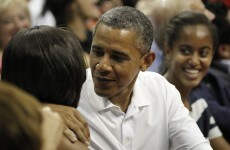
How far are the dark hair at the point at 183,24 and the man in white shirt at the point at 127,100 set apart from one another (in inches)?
28.0

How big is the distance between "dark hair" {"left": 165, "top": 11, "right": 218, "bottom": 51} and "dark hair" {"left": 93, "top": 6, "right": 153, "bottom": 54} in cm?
78

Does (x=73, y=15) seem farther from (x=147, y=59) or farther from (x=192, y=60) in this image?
(x=147, y=59)

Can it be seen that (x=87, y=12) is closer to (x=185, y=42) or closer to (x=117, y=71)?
(x=185, y=42)

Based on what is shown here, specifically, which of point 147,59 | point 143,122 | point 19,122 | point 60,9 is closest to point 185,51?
point 147,59

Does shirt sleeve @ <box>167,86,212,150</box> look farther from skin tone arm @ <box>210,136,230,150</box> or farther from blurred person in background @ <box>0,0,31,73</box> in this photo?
Result: blurred person in background @ <box>0,0,31,73</box>

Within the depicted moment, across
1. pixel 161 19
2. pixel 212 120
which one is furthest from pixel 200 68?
pixel 161 19

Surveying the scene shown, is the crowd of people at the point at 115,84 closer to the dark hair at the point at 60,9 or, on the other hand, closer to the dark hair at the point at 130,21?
the dark hair at the point at 130,21

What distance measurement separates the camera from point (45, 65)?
4.68 feet

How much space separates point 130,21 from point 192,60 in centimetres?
83

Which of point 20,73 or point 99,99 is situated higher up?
point 20,73

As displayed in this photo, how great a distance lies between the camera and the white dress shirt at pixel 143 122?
1.85 metres

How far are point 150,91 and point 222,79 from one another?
1.21m

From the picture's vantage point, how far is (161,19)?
303cm

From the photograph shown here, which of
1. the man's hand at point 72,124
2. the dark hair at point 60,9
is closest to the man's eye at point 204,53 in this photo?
the man's hand at point 72,124
